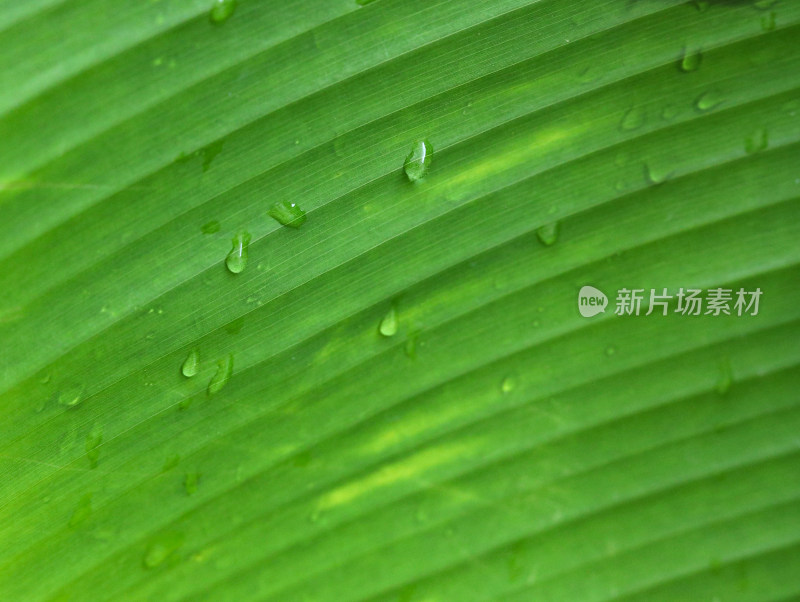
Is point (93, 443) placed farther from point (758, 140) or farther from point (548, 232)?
point (758, 140)

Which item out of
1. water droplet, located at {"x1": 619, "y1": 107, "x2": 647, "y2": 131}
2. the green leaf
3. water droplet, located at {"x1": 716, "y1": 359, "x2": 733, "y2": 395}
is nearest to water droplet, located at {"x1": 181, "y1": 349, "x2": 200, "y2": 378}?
the green leaf

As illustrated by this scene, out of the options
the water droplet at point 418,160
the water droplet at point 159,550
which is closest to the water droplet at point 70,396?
the water droplet at point 159,550

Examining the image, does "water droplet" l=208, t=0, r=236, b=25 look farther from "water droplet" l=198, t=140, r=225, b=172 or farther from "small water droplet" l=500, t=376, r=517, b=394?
"small water droplet" l=500, t=376, r=517, b=394

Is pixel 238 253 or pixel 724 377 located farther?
pixel 724 377

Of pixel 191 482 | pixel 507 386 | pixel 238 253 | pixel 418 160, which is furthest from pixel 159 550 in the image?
pixel 418 160

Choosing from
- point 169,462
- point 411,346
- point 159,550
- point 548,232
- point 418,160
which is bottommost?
point 159,550

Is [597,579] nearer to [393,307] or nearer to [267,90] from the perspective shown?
[393,307]
